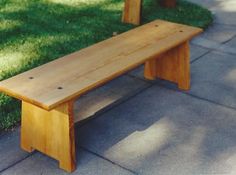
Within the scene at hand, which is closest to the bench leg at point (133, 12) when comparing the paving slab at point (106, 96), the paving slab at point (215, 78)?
the paving slab at point (215, 78)

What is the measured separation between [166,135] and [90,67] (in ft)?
2.88

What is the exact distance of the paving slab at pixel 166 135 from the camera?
3539 millimetres

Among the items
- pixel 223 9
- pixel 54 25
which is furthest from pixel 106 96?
pixel 223 9

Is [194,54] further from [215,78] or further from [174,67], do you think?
[174,67]

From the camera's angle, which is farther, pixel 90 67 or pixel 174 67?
pixel 174 67

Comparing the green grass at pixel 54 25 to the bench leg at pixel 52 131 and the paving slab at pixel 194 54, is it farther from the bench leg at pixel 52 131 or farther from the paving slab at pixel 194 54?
the paving slab at pixel 194 54

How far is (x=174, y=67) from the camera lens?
15.5ft

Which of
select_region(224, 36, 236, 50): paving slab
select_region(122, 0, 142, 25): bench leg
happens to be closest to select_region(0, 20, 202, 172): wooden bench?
select_region(224, 36, 236, 50): paving slab

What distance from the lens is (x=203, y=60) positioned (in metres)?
A: 5.42

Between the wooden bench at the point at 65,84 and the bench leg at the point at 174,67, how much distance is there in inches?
10.8

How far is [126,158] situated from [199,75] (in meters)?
1.78

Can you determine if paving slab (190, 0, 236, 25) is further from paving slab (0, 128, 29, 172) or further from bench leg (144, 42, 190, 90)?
Result: paving slab (0, 128, 29, 172)

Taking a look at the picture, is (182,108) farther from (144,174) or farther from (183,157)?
(144,174)

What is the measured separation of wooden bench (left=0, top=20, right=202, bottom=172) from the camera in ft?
10.5
